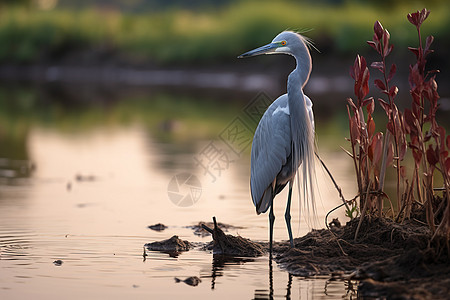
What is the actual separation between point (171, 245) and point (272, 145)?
42.3 inches

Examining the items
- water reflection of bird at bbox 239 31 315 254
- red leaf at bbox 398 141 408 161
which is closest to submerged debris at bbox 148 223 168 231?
water reflection of bird at bbox 239 31 315 254

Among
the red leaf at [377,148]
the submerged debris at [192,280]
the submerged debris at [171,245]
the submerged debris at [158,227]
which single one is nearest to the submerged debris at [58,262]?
the submerged debris at [171,245]

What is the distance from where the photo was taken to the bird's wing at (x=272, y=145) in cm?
647

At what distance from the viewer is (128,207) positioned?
8398 mm

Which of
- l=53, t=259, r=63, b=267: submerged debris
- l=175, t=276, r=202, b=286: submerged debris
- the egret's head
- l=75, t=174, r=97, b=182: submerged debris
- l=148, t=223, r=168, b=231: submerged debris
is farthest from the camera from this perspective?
l=75, t=174, r=97, b=182: submerged debris

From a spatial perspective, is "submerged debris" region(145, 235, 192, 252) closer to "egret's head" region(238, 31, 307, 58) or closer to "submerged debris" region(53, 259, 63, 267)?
"submerged debris" region(53, 259, 63, 267)

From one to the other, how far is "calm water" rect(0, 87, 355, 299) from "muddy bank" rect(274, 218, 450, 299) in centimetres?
19

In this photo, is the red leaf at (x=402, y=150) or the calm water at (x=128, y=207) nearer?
the calm water at (x=128, y=207)

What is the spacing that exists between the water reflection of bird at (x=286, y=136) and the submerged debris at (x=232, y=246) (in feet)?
0.64

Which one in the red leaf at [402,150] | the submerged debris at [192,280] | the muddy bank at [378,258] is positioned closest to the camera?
the muddy bank at [378,258]

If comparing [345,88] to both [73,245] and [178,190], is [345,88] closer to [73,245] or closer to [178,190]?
[178,190]

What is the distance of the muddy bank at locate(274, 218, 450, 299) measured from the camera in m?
5.27

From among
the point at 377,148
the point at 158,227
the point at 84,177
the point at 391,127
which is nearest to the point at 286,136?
the point at 377,148

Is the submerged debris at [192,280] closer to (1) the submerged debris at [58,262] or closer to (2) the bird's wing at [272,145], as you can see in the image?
(1) the submerged debris at [58,262]
